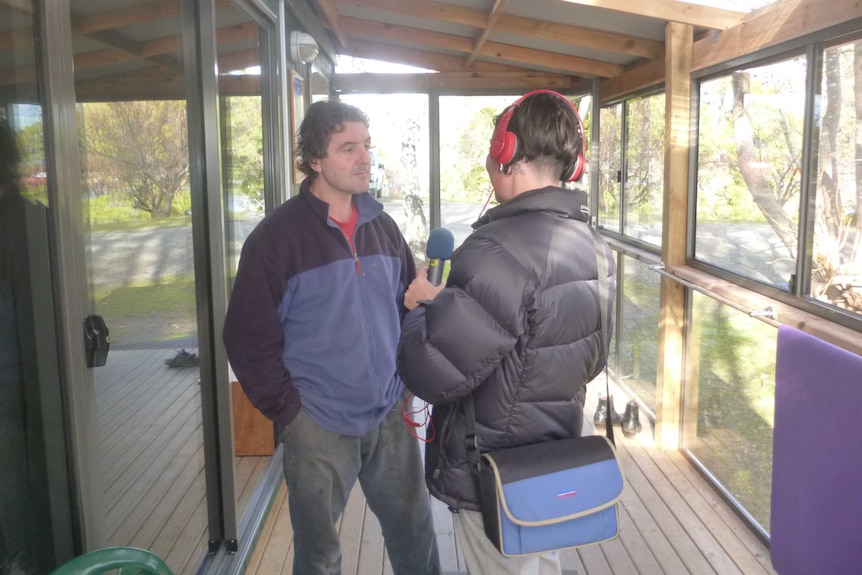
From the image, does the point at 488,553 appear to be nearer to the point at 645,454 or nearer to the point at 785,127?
the point at 785,127

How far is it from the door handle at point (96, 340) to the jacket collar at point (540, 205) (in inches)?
33.1

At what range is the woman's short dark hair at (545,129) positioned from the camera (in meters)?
1.56

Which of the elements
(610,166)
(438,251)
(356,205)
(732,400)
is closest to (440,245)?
(438,251)

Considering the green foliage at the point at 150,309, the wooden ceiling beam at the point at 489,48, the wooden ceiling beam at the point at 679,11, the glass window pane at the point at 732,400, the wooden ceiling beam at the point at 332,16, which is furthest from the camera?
the wooden ceiling beam at the point at 489,48

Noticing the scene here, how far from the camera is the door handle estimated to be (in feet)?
5.23

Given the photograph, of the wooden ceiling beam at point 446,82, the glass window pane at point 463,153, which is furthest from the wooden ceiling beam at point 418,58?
the glass window pane at point 463,153

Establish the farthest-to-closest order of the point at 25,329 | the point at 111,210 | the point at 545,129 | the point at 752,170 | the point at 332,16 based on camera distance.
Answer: the point at 332,16 < the point at 752,170 < the point at 111,210 < the point at 545,129 < the point at 25,329

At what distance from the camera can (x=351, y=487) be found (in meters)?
2.13

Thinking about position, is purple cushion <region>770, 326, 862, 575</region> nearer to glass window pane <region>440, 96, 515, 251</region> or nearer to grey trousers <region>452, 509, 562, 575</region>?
grey trousers <region>452, 509, 562, 575</region>

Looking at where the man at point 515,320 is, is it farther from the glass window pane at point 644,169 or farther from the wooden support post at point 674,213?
the glass window pane at point 644,169

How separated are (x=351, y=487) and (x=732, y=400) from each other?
2.22m

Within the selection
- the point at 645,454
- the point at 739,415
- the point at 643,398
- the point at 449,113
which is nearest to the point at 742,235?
the point at 739,415

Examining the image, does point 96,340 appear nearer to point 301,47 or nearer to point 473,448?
point 473,448

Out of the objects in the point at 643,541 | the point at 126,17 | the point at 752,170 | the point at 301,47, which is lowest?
the point at 643,541
